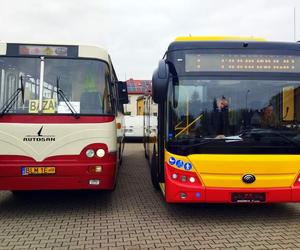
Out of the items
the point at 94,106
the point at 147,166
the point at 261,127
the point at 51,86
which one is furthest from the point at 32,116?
the point at 147,166

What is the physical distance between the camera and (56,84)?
683cm

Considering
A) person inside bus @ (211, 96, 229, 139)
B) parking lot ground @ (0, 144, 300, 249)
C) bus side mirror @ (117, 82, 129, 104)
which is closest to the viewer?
parking lot ground @ (0, 144, 300, 249)

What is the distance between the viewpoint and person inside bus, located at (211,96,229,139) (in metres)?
6.36

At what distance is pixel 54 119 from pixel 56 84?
1.98 feet

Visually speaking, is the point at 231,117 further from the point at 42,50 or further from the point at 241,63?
the point at 42,50

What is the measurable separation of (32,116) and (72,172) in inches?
43.5

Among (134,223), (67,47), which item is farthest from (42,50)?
(134,223)

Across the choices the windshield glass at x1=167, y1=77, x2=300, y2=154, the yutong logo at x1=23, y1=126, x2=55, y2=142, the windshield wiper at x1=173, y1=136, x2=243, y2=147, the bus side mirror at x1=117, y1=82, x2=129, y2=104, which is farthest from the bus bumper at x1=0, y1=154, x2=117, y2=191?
the bus side mirror at x1=117, y1=82, x2=129, y2=104

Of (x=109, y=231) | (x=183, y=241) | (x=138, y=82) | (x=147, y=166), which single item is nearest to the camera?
(x=183, y=241)

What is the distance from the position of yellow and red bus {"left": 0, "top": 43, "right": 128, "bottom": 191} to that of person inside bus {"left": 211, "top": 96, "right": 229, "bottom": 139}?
1749mm

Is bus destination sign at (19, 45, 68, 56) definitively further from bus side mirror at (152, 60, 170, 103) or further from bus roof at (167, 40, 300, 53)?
bus roof at (167, 40, 300, 53)

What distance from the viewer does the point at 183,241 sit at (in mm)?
5613

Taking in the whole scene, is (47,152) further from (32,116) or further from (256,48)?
(256,48)

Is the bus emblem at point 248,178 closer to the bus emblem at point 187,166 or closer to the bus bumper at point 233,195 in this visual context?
the bus bumper at point 233,195
